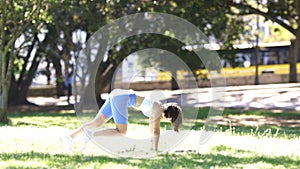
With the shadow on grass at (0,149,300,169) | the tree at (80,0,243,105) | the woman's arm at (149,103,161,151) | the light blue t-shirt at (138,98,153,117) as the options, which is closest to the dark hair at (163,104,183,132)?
the woman's arm at (149,103,161,151)

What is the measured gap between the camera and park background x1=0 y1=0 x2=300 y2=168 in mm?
7598

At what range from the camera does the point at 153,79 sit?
76.0ft

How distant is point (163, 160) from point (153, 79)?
15960mm

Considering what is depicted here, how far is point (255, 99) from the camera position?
27125mm

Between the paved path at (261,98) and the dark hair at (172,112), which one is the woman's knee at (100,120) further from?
the paved path at (261,98)

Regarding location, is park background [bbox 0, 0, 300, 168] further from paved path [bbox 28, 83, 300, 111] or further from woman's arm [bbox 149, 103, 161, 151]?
woman's arm [bbox 149, 103, 161, 151]

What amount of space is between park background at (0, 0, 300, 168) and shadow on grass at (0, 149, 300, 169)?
14mm

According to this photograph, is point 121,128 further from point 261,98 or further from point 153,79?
point 261,98

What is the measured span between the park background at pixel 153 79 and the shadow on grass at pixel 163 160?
0.05ft

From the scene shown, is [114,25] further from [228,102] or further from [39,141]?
[39,141]

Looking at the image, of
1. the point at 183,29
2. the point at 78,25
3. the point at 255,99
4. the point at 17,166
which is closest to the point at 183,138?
the point at 17,166

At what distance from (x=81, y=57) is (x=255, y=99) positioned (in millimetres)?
10035

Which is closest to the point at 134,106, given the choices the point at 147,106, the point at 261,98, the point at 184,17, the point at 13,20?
the point at 147,106

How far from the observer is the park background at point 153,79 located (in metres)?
7.60
